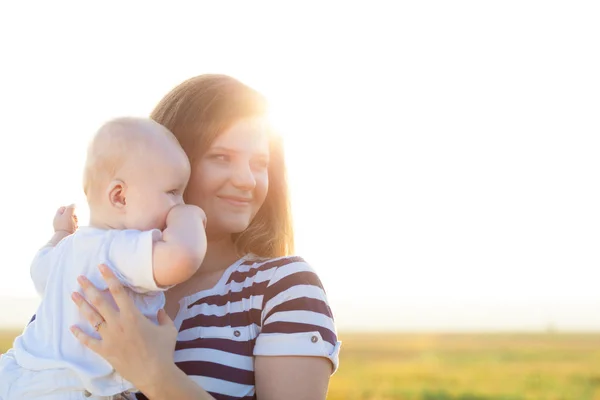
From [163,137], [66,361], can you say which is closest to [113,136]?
[163,137]

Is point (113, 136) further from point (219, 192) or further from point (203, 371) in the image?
point (203, 371)

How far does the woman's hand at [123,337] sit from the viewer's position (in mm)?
2877

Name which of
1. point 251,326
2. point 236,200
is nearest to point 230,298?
point 251,326

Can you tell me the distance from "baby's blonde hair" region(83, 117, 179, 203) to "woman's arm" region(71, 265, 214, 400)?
1.05 feet

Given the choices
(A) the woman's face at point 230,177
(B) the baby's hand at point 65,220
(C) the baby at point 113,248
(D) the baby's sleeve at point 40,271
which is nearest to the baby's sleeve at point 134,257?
(C) the baby at point 113,248

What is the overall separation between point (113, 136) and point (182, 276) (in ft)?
1.90

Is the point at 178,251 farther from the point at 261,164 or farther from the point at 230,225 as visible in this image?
the point at 261,164

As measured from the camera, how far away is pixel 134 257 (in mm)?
2850

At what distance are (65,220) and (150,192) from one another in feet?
2.87

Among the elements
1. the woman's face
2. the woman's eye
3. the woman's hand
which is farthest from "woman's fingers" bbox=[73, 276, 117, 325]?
the woman's eye

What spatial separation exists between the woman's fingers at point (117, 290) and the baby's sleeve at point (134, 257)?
0.04 m

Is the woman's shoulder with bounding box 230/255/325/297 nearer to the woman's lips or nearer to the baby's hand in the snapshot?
the woman's lips

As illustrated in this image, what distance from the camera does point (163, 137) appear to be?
3.07 m

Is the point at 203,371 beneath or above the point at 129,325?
beneath
